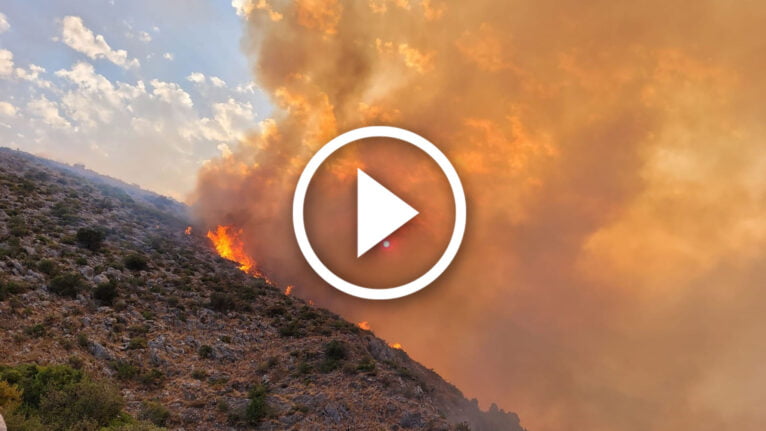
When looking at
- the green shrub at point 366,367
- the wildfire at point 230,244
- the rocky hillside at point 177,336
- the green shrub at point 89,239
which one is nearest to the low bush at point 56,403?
the rocky hillside at point 177,336

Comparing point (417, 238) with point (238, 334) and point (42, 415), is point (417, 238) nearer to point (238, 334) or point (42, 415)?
point (238, 334)

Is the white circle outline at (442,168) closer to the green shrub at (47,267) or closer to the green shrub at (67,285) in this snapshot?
the green shrub at (67,285)

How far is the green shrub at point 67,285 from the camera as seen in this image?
29578 millimetres

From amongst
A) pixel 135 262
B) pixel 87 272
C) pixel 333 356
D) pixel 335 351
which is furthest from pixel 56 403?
pixel 135 262

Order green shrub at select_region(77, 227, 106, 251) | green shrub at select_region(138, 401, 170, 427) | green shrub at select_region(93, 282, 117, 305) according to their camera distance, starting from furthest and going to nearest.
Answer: green shrub at select_region(77, 227, 106, 251), green shrub at select_region(93, 282, 117, 305), green shrub at select_region(138, 401, 170, 427)

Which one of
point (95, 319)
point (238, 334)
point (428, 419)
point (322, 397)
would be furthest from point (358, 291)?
point (95, 319)

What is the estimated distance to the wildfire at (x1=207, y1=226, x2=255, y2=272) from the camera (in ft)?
220

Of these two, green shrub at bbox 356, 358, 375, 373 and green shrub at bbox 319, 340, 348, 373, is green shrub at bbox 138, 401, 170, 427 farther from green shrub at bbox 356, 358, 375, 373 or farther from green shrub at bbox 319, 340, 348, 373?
green shrub at bbox 356, 358, 375, 373

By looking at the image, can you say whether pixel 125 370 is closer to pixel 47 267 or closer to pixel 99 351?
pixel 99 351

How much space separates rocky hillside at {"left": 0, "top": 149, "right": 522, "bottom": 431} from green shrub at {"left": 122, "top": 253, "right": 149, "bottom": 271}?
13 cm

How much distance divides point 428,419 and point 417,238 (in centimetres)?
4414

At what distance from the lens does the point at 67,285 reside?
30.2 m

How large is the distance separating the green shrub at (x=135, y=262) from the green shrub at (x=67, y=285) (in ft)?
26.9

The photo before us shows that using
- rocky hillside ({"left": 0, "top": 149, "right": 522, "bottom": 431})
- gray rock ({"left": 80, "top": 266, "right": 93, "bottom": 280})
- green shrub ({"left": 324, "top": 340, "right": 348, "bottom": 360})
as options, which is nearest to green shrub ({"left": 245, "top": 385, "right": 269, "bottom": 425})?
rocky hillside ({"left": 0, "top": 149, "right": 522, "bottom": 431})
